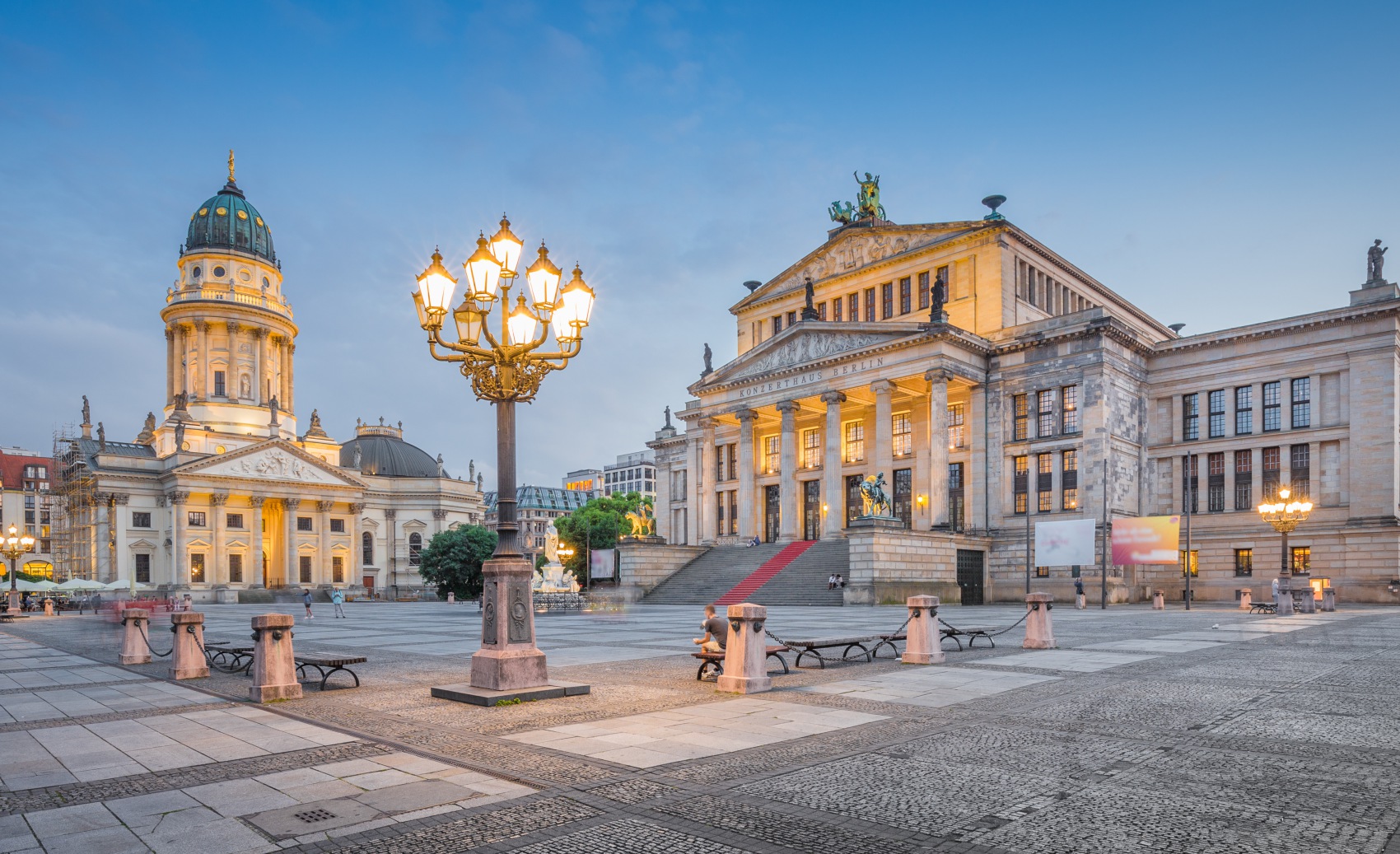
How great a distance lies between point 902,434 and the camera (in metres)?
60.5

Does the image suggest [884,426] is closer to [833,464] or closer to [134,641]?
[833,464]

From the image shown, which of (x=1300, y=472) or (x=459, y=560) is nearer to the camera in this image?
(x=1300, y=472)

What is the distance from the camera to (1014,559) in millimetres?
51969

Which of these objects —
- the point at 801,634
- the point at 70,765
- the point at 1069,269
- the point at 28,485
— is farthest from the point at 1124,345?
the point at 28,485

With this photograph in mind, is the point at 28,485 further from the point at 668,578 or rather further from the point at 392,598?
the point at 668,578

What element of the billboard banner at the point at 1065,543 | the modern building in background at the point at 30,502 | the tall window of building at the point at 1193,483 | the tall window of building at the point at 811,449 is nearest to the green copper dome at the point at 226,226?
the modern building in background at the point at 30,502

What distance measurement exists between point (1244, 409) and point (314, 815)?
55499mm

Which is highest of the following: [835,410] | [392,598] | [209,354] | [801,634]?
[209,354]

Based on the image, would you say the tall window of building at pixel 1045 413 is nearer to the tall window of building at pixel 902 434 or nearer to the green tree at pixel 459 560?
the tall window of building at pixel 902 434

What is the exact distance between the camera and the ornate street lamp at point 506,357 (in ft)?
43.3

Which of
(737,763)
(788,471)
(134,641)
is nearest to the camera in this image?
(737,763)

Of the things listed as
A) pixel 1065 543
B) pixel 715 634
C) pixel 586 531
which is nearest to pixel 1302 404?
pixel 1065 543

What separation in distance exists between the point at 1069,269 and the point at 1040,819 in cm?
6231

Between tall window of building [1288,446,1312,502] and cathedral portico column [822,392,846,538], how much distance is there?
2393cm
